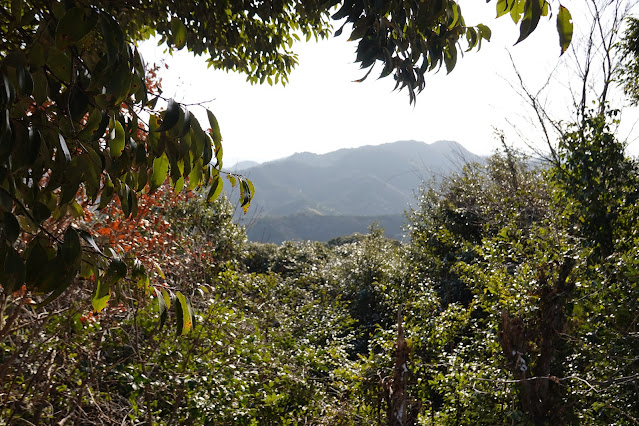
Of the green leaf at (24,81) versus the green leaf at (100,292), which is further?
the green leaf at (100,292)

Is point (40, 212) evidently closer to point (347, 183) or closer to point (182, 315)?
point (182, 315)

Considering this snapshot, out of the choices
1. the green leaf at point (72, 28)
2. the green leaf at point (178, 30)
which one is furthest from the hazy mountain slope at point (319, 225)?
the green leaf at point (72, 28)

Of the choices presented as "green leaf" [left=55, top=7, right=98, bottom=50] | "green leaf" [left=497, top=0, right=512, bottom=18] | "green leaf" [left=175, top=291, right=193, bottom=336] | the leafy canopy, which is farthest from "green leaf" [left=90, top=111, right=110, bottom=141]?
"green leaf" [left=497, top=0, right=512, bottom=18]

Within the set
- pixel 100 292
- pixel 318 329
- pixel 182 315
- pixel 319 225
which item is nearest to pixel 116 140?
pixel 100 292

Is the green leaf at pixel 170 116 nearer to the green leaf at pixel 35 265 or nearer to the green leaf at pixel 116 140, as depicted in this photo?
the green leaf at pixel 116 140

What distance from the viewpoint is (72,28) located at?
2.58 ft

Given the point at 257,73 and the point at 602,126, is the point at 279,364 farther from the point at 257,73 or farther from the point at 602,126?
the point at 602,126

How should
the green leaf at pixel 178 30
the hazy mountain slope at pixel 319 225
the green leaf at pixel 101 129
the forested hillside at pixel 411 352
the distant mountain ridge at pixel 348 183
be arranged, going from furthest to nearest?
the distant mountain ridge at pixel 348 183 < the hazy mountain slope at pixel 319 225 < the forested hillside at pixel 411 352 < the green leaf at pixel 178 30 < the green leaf at pixel 101 129

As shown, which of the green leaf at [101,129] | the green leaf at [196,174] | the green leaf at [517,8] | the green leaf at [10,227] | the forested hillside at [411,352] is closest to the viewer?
the green leaf at [10,227]

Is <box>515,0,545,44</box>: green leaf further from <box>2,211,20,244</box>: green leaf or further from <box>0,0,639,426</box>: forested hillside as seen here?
<box>2,211,20,244</box>: green leaf

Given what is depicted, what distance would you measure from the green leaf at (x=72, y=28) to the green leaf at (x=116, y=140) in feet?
0.81

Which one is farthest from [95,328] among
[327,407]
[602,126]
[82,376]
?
[602,126]

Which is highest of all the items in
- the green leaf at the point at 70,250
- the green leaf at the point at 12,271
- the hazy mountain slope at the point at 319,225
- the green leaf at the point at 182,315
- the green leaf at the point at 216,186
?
the green leaf at the point at 216,186

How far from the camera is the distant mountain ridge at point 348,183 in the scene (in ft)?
524
